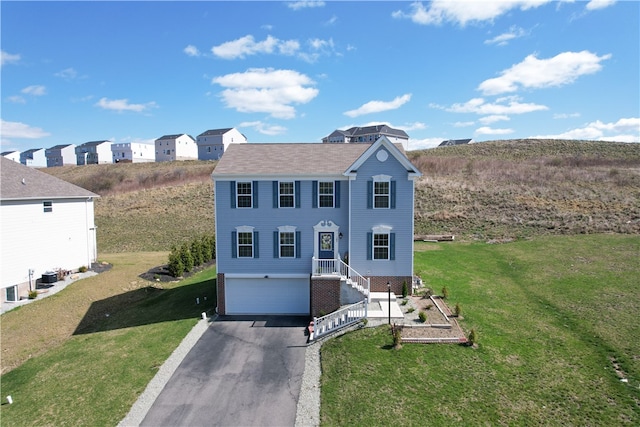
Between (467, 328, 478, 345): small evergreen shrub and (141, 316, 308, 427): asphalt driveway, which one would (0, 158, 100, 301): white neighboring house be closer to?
(141, 316, 308, 427): asphalt driveway

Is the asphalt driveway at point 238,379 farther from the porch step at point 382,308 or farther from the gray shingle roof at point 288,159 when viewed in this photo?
the gray shingle roof at point 288,159

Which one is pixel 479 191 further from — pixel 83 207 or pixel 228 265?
pixel 83 207

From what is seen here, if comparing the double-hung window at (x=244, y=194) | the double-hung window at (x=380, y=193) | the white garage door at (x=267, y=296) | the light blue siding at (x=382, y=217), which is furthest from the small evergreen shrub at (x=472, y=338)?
the double-hung window at (x=244, y=194)

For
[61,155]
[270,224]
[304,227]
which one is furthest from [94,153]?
[304,227]

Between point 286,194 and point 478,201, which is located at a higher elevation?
point 286,194

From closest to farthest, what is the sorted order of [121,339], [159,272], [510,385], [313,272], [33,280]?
[510,385], [121,339], [313,272], [33,280], [159,272]

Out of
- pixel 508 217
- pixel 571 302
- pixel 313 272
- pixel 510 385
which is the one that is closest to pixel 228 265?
pixel 313 272

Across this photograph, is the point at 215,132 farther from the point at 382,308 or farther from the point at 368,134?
the point at 382,308
